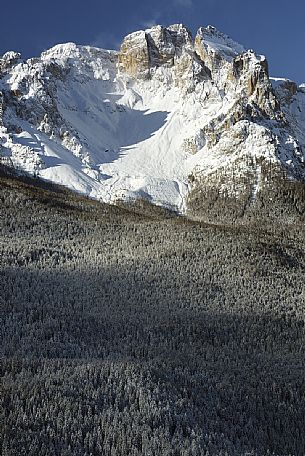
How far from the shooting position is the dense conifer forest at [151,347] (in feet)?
52.9

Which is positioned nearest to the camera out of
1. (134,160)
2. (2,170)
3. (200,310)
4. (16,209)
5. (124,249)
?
(200,310)

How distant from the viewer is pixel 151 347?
2973 cm

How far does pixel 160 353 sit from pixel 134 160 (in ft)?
532

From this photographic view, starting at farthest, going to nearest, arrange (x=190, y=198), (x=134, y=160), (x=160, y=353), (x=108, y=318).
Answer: (x=134, y=160)
(x=190, y=198)
(x=108, y=318)
(x=160, y=353)

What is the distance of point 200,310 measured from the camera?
4244 centimetres

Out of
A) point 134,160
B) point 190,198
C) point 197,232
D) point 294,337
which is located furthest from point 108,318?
point 134,160

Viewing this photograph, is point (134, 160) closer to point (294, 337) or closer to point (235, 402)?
point (294, 337)

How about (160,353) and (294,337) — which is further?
(294,337)

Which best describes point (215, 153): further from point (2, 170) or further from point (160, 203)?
point (2, 170)

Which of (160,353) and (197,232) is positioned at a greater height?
(197,232)

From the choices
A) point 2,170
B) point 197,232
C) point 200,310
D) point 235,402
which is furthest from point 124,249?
point 2,170

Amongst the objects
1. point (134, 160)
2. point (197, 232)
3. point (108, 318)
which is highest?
point (134, 160)

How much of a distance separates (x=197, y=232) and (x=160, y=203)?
7528 centimetres

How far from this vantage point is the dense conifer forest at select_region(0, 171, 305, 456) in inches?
635
